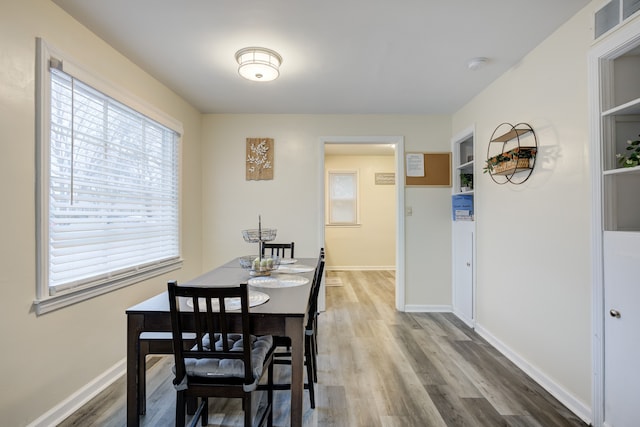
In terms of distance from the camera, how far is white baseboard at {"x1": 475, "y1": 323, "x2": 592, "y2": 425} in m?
1.88

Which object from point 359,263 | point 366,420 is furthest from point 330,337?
point 359,263

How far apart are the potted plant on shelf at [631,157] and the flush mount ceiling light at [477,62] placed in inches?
48.4

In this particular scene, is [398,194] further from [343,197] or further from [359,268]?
[359,268]

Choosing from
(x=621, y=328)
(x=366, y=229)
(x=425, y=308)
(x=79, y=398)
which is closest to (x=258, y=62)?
(x=79, y=398)

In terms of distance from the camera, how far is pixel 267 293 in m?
1.80

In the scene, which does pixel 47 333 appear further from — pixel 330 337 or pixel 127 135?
pixel 330 337

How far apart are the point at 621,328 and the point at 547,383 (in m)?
0.81

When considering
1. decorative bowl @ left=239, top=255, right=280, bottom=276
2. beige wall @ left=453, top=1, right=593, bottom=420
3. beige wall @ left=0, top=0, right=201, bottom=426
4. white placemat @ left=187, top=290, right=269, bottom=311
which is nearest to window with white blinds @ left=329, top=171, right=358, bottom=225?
beige wall @ left=453, top=1, right=593, bottom=420

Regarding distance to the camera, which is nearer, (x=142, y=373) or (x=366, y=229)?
(x=142, y=373)

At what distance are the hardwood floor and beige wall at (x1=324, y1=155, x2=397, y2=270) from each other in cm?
339

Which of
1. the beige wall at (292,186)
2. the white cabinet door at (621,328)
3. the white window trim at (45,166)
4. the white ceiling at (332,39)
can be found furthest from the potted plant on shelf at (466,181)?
the white window trim at (45,166)

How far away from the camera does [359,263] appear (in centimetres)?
678

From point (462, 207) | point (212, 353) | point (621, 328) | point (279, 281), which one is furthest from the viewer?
point (462, 207)

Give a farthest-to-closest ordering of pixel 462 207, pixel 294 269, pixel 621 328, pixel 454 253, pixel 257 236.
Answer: pixel 454 253
pixel 462 207
pixel 294 269
pixel 257 236
pixel 621 328
